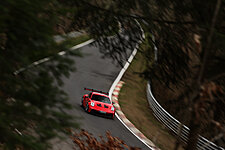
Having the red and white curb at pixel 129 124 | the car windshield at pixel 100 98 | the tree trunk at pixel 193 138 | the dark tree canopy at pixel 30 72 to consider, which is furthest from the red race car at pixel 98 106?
the dark tree canopy at pixel 30 72

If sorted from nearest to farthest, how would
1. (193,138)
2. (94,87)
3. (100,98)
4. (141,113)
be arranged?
(193,138), (100,98), (141,113), (94,87)

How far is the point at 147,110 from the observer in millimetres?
19766

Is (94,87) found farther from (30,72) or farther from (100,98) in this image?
(30,72)

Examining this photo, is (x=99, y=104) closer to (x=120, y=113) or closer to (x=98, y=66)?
(x=120, y=113)

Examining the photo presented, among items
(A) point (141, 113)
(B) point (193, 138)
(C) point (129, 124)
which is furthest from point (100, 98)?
(B) point (193, 138)

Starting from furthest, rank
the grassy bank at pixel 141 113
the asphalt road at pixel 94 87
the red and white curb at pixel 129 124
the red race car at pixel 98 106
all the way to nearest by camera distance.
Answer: the red race car at pixel 98 106 → the grassy bank at pixel 141 113 → the red and white curb at pixel 129 124 → the asphalt road at pixel 94 87

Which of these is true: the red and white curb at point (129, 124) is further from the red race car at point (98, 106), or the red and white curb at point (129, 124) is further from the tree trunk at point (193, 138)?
the tree trunk at point (193, 138)

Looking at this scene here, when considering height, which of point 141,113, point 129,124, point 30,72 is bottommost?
point 141,113

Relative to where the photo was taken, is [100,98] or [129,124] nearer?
[129,124]

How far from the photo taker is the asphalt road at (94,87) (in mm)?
14719

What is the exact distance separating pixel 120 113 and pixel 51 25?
48.0ft

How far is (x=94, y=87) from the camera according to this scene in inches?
865

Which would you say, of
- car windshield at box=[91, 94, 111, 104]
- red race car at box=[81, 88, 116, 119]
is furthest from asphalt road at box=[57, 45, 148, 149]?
car windshield at box=[91, 94, 111, 104]

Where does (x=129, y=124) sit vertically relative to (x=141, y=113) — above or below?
above
